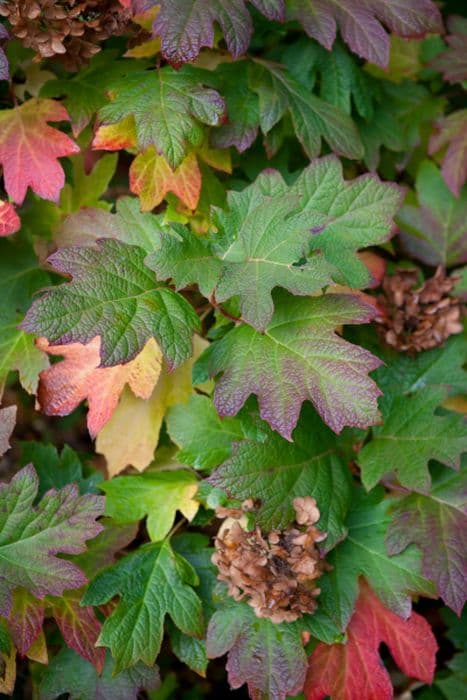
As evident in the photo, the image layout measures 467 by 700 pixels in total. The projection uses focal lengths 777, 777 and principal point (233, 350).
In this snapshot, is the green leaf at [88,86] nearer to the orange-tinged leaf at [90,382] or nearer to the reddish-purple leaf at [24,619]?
the orange-tinged leaf at [90,382]

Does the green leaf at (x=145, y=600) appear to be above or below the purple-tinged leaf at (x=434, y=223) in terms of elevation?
below

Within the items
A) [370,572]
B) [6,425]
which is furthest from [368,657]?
[6,425]

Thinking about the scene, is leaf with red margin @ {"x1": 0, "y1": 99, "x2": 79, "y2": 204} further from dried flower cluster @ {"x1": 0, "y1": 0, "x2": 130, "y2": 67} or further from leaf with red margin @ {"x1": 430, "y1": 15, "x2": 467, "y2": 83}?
leaf with red margin @ {"x1": 430, "y1": 15, "x2": 467, "y2": 83}

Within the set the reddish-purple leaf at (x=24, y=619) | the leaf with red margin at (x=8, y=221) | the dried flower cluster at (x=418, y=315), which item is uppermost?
the leaf with red margin at (x=8, y=221)

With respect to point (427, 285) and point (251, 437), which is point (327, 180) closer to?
point (427, 285)

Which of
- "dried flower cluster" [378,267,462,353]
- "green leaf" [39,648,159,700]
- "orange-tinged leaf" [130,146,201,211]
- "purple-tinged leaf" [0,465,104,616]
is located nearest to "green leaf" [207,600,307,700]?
"green leaf" [39,648,159,700]

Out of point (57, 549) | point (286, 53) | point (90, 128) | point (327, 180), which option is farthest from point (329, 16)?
point (57, 549)

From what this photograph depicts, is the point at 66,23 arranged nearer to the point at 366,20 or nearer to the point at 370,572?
the point at 366,20

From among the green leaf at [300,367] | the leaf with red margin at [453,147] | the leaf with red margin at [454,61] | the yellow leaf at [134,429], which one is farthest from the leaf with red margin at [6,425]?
the leaf with red margin at [454,61]
